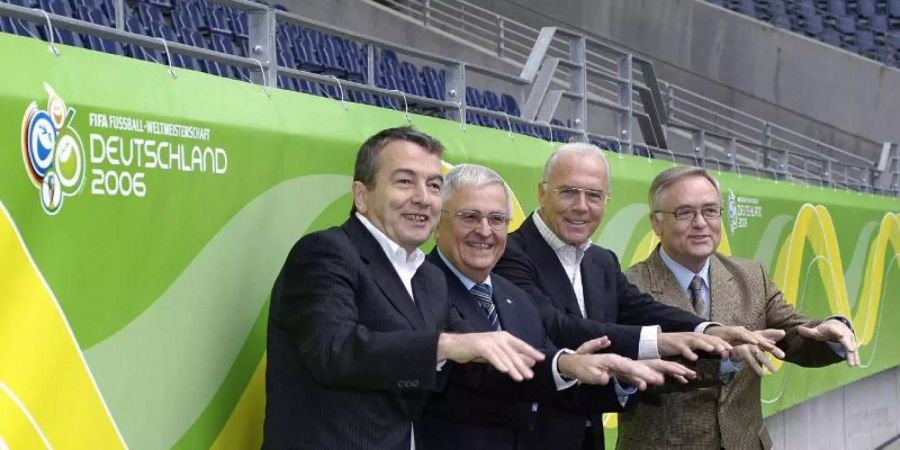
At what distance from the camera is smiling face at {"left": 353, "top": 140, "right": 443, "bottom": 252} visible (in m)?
2.96

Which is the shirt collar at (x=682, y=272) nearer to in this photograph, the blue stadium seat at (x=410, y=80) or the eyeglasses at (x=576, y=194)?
the eyeglasses at (x=576, y=194)

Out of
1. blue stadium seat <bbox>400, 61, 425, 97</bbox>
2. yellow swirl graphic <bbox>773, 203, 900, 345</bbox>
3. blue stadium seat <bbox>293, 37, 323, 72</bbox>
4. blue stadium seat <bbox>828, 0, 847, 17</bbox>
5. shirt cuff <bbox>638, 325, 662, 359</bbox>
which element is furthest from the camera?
blue stadium seat <bbox>828, 0, 847, 17</bbox>

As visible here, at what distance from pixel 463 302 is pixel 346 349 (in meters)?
0.68

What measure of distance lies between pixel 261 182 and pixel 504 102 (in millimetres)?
9975

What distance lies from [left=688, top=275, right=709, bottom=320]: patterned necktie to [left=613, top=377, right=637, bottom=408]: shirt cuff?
78 cm

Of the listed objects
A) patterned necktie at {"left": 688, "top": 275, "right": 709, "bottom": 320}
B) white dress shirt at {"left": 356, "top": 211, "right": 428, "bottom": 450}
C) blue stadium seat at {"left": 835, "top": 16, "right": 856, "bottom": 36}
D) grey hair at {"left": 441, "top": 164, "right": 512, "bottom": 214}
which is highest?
blue stadium seat at {"left": 835, "top": 16, "right": 856, "bottom": 36}

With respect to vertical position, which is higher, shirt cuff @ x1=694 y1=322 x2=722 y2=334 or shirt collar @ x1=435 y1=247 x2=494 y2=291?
shirt collar @ x1=435 y1=247 x2=494 y2=291

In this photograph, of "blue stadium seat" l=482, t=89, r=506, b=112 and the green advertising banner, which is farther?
"blue stadium seat" l=482, t=89, r=506, b=112

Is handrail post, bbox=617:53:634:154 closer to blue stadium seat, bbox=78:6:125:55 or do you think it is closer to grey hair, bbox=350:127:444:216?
blue stadium seat, bbox=78:6:125:55

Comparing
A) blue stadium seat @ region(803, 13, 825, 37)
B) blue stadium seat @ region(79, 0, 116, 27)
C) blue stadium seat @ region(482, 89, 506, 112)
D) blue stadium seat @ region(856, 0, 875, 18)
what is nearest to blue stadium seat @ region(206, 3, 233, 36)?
blue stadium seat @ region(79, 0, 116, 27)

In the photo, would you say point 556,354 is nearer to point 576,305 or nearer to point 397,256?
point 397,256

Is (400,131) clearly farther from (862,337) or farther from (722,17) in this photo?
(722,17)

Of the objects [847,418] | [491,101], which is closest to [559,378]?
[847,418]

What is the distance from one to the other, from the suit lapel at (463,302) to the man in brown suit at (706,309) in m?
0.62
